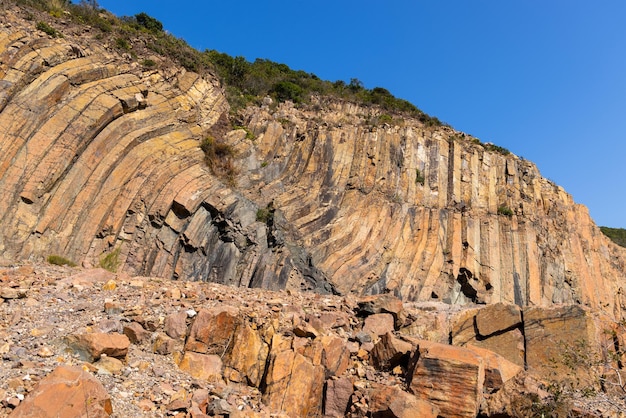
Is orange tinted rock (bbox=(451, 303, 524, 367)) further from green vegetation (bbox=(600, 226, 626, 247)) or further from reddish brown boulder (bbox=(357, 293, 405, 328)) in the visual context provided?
green vegetation (bbox=(600, 226, 626, 247))

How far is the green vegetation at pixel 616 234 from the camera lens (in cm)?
4606

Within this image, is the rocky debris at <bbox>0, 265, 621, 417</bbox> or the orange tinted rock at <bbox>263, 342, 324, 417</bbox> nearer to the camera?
the rocky debris at <bbox>0, 265, 621, 417</bbox>

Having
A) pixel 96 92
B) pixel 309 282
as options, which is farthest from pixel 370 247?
pixel 96 92

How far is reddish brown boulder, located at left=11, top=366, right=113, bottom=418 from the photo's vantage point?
5875 millimetres

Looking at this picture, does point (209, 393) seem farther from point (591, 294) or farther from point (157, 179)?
point (591, 294)

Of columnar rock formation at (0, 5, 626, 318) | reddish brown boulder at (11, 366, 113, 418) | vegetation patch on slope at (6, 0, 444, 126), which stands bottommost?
reddish brown boulder at (11, 366, 113, 418)

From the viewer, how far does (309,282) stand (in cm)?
1788

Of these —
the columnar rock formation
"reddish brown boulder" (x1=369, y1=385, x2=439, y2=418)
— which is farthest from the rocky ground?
the columnar rock formation

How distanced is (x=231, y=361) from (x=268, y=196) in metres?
11.7

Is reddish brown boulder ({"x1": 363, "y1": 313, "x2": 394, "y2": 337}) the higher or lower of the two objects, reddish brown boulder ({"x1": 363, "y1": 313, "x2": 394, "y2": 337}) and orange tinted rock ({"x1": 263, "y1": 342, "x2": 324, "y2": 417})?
the higher

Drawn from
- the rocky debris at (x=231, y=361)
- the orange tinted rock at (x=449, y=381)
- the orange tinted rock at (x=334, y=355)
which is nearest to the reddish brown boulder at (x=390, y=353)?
the rocky debris at (x=231, y=361)

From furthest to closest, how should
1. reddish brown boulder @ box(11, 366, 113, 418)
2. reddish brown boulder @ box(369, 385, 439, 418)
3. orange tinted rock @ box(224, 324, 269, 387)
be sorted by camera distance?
orange tinted rock @ box(224, 324, 269, 387) < reddish brown boulder @ box(369, 385, 439, 418) < reddish brown boulder @ box(11, 366, 113, 418)

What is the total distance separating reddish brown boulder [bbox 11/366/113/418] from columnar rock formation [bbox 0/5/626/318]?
8378mm

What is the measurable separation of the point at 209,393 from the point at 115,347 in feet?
6.16
